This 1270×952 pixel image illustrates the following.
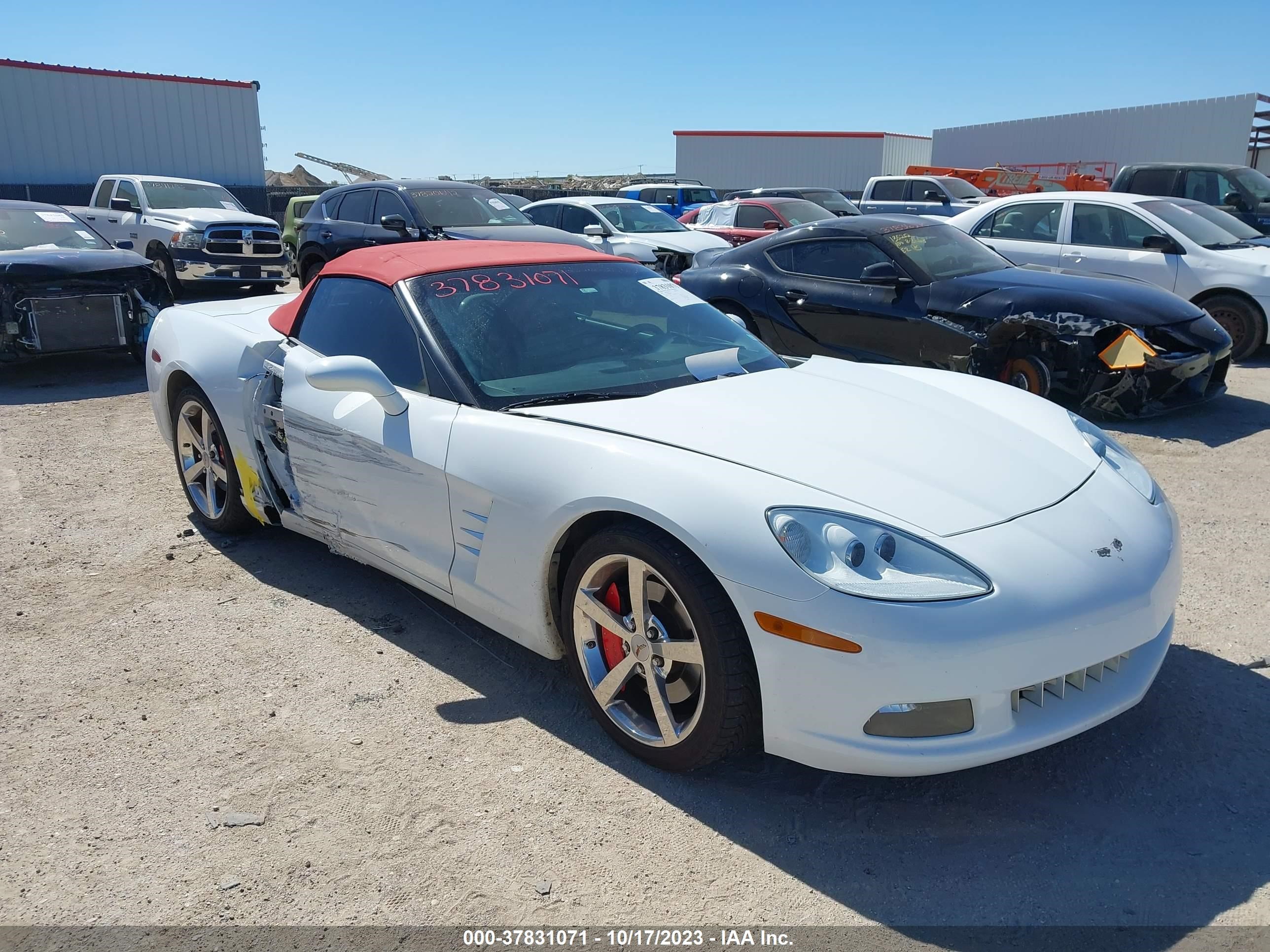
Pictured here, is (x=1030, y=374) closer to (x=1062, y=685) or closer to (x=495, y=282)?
(x=495, y=282)

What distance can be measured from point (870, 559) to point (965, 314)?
492 cm

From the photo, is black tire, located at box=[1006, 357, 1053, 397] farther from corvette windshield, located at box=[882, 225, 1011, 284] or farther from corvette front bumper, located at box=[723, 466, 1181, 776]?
corvette front bumper, located at box=[723, 466, 1181, 776]

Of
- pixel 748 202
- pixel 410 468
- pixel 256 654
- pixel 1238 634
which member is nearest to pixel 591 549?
pixel 410 468

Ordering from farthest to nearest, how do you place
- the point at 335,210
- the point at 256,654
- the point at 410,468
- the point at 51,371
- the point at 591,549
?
the point at 335,210, the point at 51,371, the point at 256,654, the point at 410,468, the point at 591,549

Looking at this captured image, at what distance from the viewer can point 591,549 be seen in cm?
278

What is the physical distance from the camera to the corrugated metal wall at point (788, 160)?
36.3 metres

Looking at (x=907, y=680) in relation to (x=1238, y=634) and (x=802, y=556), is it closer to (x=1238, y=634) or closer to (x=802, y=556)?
(x=802, y=556)

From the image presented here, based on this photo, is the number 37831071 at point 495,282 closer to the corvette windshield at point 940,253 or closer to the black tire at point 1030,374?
the black tire at point 1030,374

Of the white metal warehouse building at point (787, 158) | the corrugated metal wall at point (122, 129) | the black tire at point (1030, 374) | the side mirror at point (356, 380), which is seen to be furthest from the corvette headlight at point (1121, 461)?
the white metal warehouse building at point (787, 158)

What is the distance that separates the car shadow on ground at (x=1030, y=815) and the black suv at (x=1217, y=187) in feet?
37.7

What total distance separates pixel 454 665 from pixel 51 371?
7.88 meters

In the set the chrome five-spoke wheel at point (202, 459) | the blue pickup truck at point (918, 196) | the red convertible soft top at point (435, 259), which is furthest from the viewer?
the blue pickup truck at point (918, 196)

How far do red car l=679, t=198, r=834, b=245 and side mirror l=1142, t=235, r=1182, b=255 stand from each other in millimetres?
6092

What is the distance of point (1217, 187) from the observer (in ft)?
41.7
